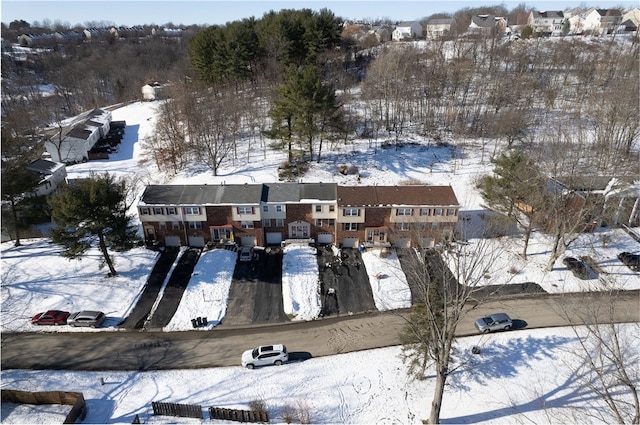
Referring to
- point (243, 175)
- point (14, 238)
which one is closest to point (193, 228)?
point (243, 175)

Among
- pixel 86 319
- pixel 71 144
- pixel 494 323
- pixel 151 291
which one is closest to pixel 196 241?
pixel 151 291

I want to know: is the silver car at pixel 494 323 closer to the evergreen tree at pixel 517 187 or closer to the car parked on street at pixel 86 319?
the evergreen tree at pixel 517 187

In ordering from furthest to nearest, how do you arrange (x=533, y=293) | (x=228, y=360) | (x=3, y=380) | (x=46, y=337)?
(x=533, y=293) → (x=46, y=337) → (x=228, y=360) → (x=3, y=380)

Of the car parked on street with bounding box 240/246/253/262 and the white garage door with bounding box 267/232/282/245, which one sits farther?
the white garage door with bounding box 267/232/282/245

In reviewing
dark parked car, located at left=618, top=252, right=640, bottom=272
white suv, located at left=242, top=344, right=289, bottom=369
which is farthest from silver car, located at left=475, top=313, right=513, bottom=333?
dark parked car, located at left=618, top=252, right=640, bottom=272

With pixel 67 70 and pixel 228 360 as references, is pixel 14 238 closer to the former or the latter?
pixel 228 360

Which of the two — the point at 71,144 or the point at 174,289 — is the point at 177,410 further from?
the point at 71,144

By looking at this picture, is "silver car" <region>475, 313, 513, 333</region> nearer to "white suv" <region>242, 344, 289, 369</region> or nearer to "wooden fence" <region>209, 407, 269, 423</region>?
"white suv" <region>242, 344, 289, 369</region>
